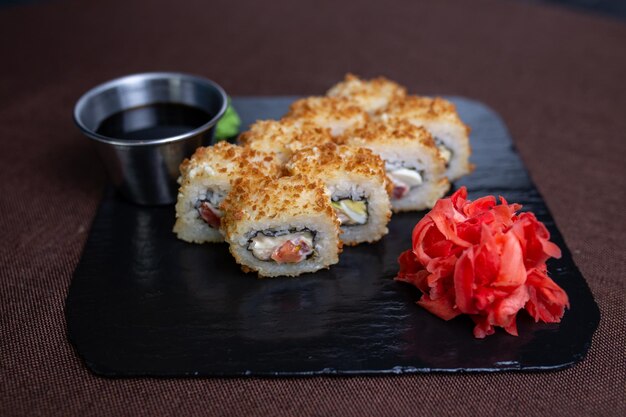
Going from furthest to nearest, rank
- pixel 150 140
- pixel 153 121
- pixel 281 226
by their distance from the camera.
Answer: pixel 153 121, pixel 150 140, pixel 281 226

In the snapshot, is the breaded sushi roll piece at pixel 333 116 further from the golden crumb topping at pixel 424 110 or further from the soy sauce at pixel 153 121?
the soy sauce at pixel 153 121

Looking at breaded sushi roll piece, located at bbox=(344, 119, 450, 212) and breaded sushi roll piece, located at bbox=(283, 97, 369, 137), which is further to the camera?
breaded sushi roll piece, located at bbox=(283, 97, 369, 137)

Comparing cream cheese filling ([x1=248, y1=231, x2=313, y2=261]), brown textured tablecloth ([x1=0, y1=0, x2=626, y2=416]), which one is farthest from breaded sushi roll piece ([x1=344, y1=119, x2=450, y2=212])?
brown textured tablecloth ([x1=0, y1=0, x2=626, y2=416])

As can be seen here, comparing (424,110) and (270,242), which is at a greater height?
(424,110)

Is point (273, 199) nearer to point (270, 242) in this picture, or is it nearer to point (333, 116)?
point (270, 242)

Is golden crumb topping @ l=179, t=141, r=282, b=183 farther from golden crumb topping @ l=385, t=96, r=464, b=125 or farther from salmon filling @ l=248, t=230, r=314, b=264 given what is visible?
golden crumb topping @ l=385, t=96, r=464, b=125

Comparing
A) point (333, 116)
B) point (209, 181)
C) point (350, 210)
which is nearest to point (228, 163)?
point (209, 181)
